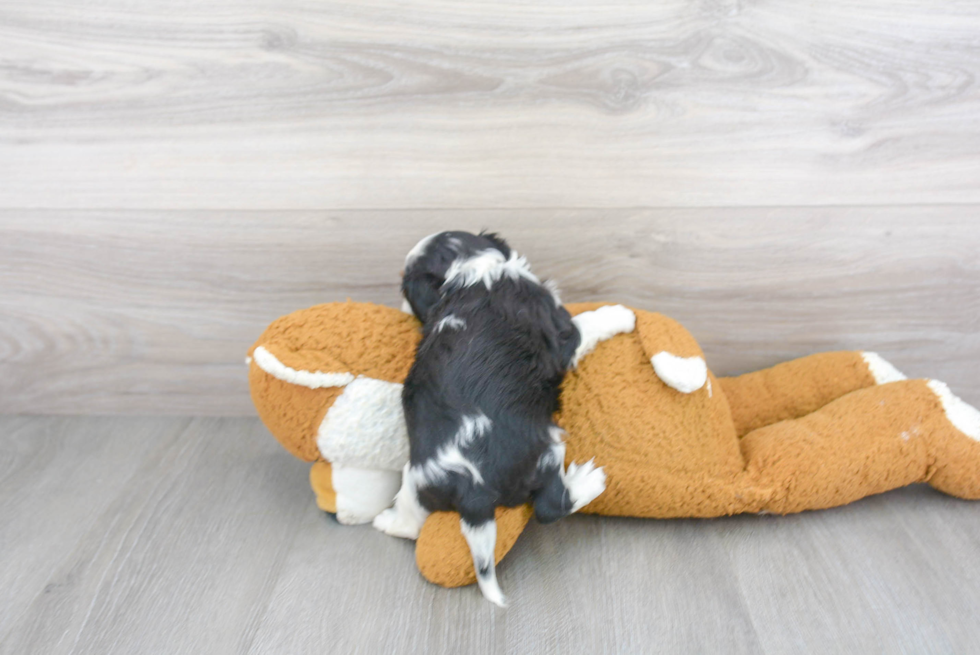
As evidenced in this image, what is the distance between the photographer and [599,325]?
3.28ft

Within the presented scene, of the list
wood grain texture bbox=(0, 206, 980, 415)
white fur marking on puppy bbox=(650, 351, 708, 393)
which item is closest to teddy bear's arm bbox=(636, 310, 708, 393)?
white fur marking on puppy bbox=(650, 351, 708, 393)

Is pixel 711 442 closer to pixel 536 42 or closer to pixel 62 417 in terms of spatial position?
pixel 536 42

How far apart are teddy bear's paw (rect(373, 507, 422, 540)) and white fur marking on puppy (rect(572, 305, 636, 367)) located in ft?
1.13

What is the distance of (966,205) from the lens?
1.17 metres

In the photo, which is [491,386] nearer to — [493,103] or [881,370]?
[493,103]

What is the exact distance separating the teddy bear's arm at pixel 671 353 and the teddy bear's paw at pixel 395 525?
0.43 metres

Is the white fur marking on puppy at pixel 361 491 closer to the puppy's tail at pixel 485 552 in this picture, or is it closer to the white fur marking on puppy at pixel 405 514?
the white fur marking on puppy at pixel 405 514

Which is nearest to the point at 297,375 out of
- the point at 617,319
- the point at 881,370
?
the point at 617,319

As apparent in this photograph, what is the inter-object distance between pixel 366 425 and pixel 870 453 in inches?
29.5

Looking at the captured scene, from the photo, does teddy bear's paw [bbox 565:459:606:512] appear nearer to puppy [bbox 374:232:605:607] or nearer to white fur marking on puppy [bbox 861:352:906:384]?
puppy [bbox 374:232:605:607]

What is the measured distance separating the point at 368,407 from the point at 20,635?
54 cm

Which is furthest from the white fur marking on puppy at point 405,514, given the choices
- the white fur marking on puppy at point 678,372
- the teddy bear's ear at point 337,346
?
the white fur marking on puppy at point 678,372

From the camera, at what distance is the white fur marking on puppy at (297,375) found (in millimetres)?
952

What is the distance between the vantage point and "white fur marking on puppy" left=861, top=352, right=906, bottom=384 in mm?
1148
